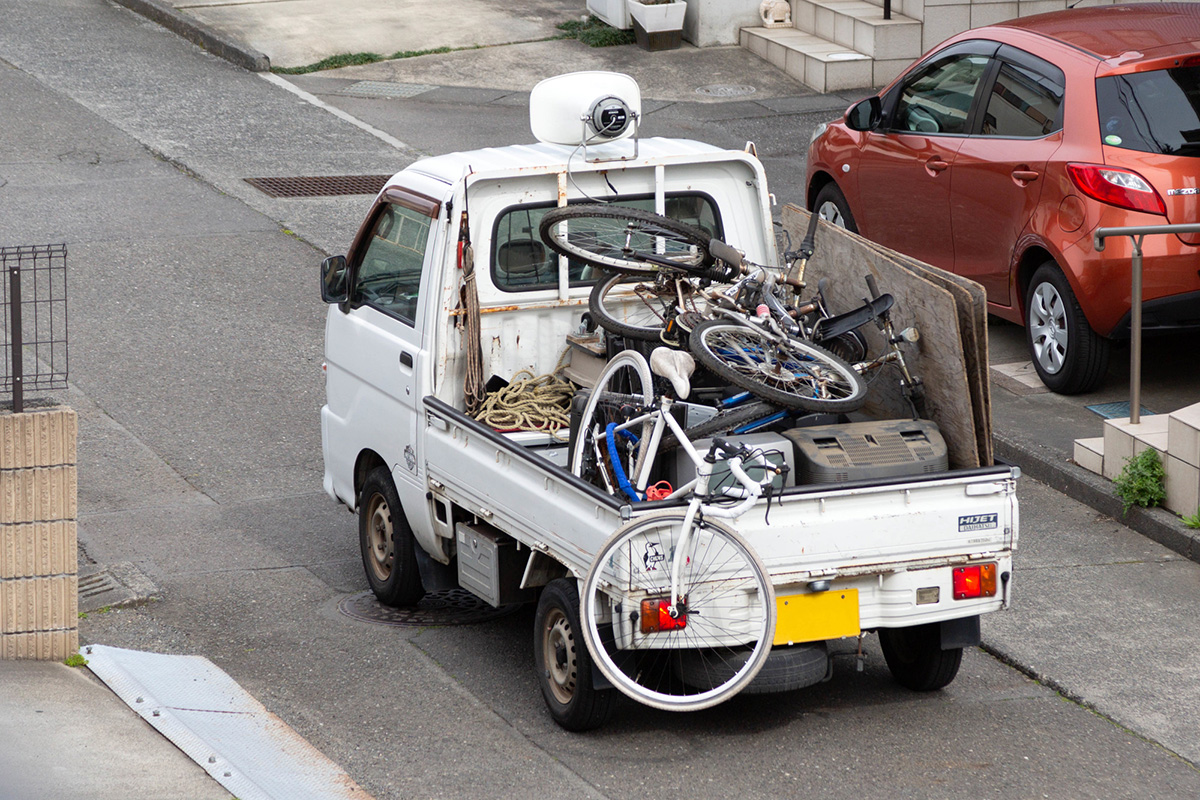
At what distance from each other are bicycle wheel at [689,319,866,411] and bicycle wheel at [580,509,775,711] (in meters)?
0.82

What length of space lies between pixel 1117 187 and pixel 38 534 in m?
6.00

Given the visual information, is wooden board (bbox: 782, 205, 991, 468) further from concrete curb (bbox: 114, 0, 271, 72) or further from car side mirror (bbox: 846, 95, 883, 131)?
concrete curb (bbox: 114, 0, 271, 72)

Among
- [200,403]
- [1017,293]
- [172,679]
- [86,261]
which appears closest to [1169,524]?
[1017,293]

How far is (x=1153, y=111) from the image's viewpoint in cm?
907

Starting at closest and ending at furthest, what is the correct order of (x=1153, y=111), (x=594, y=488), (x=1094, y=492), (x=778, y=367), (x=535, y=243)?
1. (x=594, y=488)
2. (x=778, y=367)
3. (x=535, y=243)
4. (x=1094, y=492)
5. (x=1153, y=111)

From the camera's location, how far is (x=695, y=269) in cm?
691

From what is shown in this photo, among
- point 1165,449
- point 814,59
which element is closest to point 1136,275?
point 1165,449

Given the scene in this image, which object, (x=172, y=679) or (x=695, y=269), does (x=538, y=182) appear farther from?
(x=172, y=679)

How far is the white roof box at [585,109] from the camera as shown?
6.98 metres

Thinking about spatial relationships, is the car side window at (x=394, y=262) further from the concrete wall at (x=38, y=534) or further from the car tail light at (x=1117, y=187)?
the car tail light at (x=1117, y=187)

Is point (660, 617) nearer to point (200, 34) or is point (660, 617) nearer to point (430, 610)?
point (430, 610)

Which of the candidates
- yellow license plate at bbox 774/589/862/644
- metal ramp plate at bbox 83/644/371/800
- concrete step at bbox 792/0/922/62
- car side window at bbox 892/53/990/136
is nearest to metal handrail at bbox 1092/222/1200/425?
car side window at bbox 892/53/990/136

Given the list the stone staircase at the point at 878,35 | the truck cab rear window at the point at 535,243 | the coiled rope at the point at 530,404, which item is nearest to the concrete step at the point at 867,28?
the stone staircase at the point at 878,35

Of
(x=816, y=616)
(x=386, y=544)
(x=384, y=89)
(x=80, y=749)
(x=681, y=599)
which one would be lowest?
(x=80, y=749)
